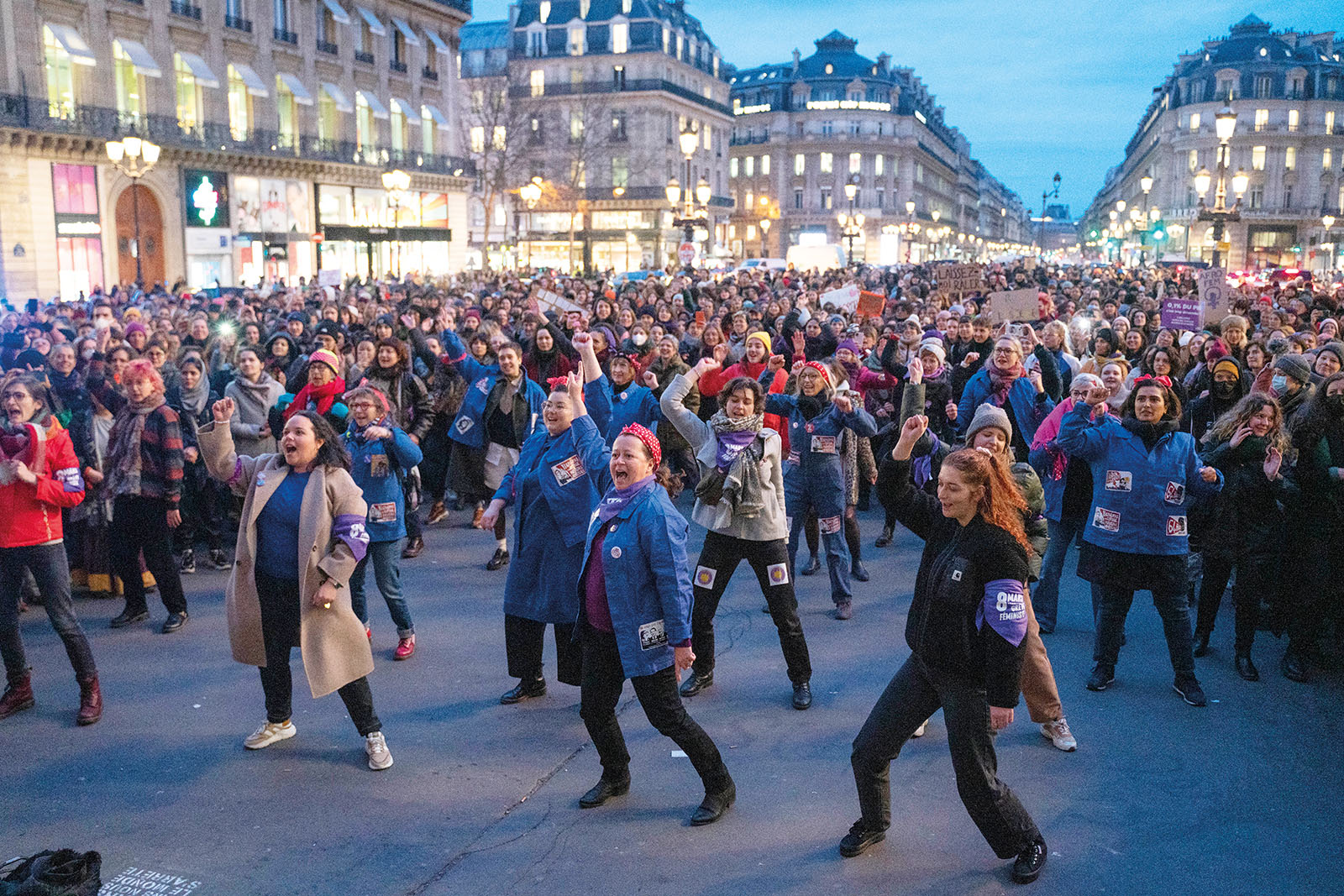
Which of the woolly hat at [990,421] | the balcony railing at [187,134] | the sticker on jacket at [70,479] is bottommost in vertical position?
the sticker on jacket at [70,479]

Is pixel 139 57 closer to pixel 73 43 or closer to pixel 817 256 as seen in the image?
pixel 73 43

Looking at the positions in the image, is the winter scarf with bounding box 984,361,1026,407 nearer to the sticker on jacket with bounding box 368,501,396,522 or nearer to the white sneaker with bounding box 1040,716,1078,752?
the white sneaker with bounding box 1040,716,1078,752

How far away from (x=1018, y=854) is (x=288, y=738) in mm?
3834

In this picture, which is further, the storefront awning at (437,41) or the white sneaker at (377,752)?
the storefront awning at (437,41)

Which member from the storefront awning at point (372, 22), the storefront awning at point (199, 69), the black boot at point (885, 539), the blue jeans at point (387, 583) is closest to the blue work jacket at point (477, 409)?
the blue jeans at point (387, 583)

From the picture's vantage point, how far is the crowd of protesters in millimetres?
4789

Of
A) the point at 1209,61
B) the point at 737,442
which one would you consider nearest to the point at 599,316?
the point at 737,442

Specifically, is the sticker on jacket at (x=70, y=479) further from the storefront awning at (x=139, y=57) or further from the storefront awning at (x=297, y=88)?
the storefront awning at (x=297, y=88)

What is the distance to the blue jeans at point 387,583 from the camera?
715 cm

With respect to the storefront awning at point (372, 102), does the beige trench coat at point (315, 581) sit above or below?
below

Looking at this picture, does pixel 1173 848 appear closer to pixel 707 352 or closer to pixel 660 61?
pixel 707 352

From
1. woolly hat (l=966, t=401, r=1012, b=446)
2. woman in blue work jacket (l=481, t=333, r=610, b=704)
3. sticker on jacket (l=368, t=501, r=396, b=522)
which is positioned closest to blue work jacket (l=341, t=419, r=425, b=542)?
sticker on jacket (l=368, t=501, r=396, b=522)

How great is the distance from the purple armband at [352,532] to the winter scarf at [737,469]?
197 centimetres

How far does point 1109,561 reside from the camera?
659 centimetres
